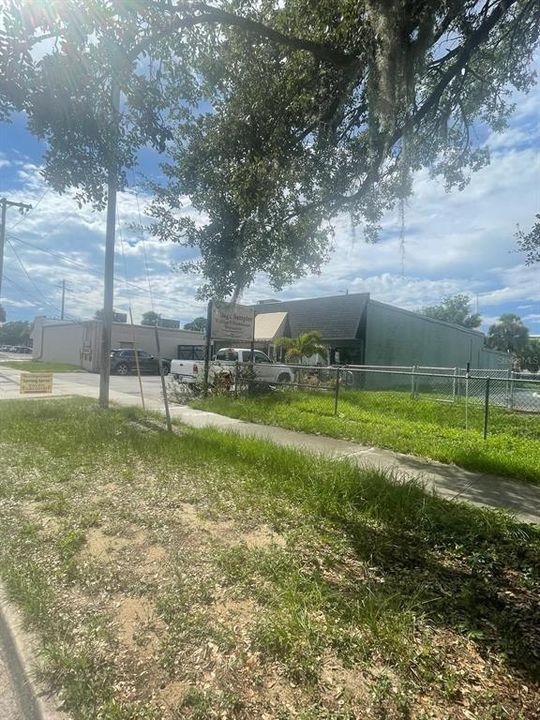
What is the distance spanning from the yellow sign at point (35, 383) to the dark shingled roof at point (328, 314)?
562 inches

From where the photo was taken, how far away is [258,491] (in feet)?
15.0

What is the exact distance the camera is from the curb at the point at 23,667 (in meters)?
1.90

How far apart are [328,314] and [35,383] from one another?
15397mm

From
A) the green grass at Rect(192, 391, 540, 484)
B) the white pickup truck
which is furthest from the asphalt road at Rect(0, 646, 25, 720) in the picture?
the white pickup truck

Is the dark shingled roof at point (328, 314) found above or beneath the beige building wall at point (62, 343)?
above

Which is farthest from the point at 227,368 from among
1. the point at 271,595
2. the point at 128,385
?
the point at 271,595

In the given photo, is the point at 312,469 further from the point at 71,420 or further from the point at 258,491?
the point at 71,420

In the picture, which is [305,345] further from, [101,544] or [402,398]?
[101,544]

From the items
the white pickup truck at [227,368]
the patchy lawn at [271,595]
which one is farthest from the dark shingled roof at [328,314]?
the patchy lawn at [271,595]

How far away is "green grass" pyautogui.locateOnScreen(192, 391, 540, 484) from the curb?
18.9 feet

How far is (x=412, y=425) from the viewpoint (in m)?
9.33

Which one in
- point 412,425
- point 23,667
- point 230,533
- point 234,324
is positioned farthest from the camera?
point 234,324

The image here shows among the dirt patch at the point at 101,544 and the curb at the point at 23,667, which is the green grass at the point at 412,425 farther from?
the curb at the point at 23,667

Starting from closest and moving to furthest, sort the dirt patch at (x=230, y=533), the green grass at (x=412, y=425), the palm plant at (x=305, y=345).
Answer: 1. the dirt patch at (x=230, y=533)
2. the green grass at (x=412, y=425)
3. the palm plant at (x=305, y=345)
